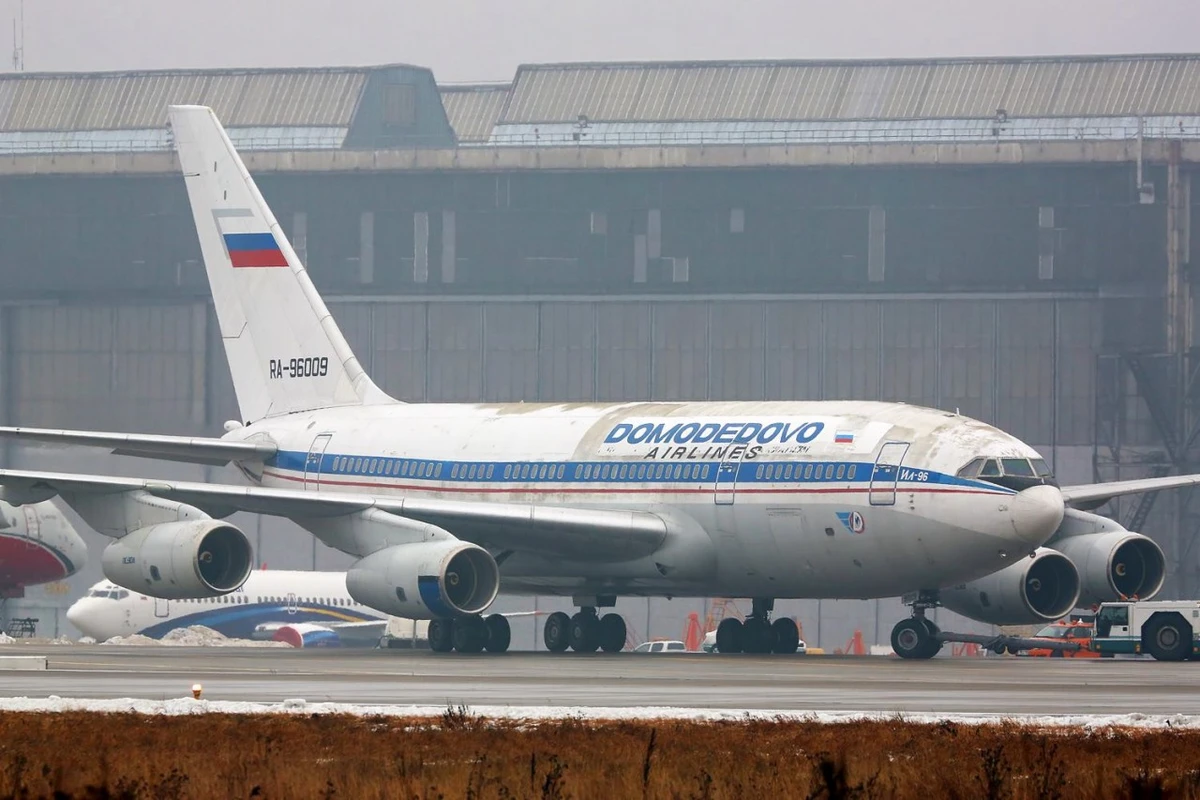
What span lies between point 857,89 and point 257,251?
41324 millimetres

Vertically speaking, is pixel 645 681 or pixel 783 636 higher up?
pixel 783 636

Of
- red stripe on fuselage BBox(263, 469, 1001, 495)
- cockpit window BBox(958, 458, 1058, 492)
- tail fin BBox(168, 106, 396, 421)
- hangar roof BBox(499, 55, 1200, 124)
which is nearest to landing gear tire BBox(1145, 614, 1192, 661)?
cockpit window BBox(958, 458, 1058, 492)

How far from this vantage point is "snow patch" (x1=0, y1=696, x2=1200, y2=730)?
61.1 ft

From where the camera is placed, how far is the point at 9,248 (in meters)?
73.2

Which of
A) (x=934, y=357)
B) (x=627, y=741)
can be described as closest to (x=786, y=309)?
(x=934, y=357)

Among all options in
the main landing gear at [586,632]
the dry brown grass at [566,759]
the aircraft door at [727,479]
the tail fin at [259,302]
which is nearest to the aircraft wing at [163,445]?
the tail fin at [259,302]

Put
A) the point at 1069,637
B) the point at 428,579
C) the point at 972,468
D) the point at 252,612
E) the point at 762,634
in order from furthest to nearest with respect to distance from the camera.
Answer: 1. the point at 252,612
2. the point at 1069,637
3. the point at 762,634
4. the point at 428,579
5. the point at 972,468

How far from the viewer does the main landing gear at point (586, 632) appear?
38.2 meters

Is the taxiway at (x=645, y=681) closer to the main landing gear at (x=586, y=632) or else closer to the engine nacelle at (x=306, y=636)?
the main landing gear at (x=586, y=632)

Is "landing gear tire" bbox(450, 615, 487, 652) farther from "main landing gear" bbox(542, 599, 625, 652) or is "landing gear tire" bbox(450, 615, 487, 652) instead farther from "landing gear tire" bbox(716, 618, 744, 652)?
"landing gear tire" bbox(716, 618, 744, 652)

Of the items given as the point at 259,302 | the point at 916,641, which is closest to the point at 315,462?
the point at 259,302

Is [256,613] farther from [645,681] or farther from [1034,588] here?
[645,681]

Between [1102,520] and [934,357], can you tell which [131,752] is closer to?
[1102,520]

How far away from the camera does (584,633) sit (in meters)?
38.3
